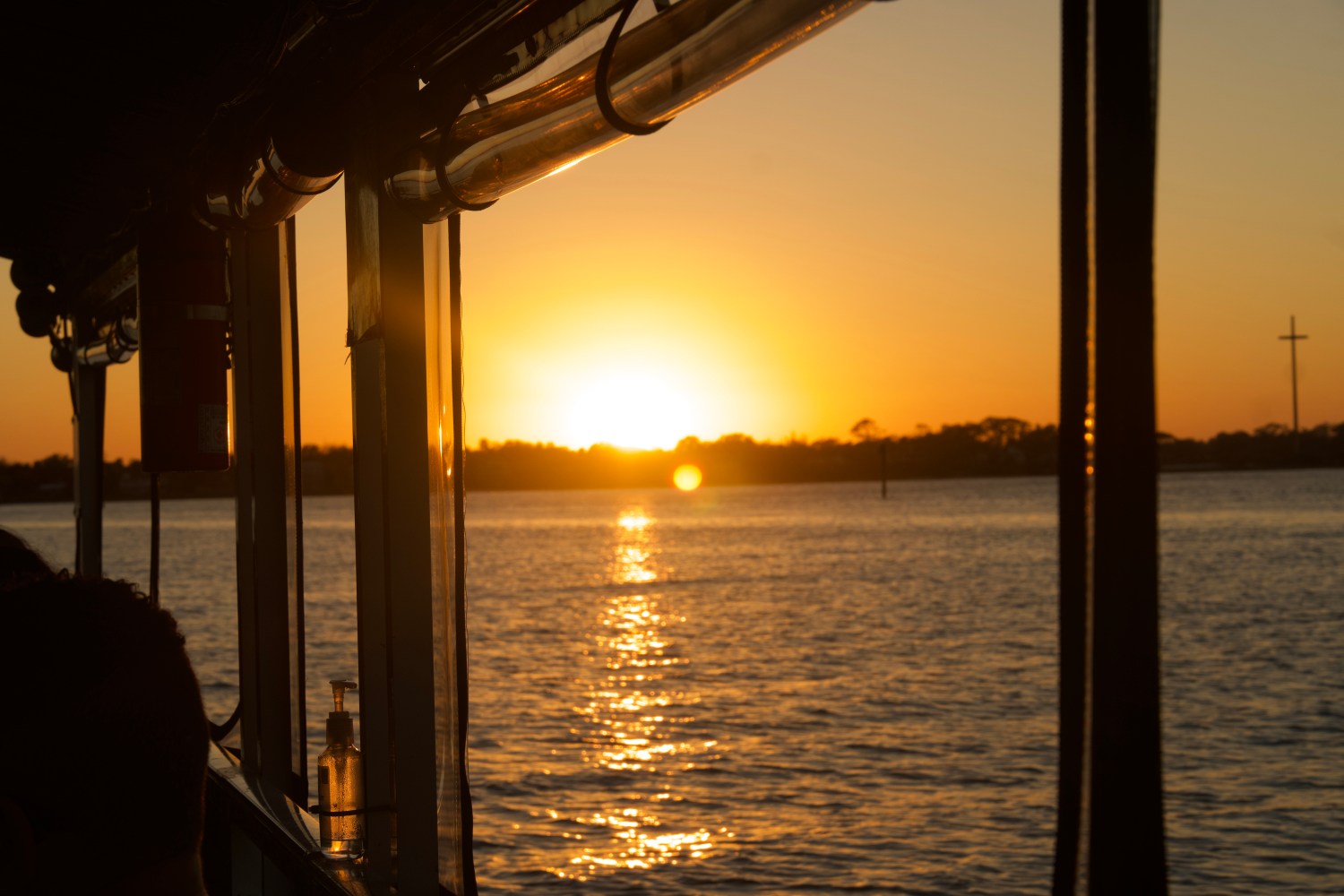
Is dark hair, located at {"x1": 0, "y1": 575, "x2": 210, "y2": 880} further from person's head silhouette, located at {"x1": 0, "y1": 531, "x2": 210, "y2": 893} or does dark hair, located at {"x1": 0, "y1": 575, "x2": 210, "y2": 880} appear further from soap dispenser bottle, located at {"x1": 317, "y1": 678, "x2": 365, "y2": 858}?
soap dispenser bottle, located at {"x1": 317, "y1": 678, "x2": 365, "y2": 858}

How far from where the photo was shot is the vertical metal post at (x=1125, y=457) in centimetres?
90

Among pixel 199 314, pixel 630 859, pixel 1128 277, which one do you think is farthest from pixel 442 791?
pixel 630 859

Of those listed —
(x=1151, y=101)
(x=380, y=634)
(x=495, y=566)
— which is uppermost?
(x=1151, y=101)

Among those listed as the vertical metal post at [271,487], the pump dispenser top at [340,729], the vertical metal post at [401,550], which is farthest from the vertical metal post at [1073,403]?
the vertical metal post at [271,487]

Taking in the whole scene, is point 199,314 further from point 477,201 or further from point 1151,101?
point 1151,101

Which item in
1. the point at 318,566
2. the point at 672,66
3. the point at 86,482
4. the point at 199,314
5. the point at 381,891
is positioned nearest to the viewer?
the point at 672,66

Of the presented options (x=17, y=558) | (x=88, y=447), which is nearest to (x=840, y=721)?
(x=88, y=447)

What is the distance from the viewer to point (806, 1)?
4.87ft

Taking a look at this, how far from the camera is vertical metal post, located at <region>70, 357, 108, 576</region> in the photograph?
6.07 metres

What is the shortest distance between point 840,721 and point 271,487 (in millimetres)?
13525

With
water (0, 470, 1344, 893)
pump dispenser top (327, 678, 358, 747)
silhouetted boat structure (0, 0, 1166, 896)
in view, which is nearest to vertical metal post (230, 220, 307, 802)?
silhouetted boat structure (0, 0, 1166, 896)

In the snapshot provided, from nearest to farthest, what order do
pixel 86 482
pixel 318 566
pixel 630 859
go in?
1. pixel 86 482
2. pixel 630 859
3. pixel 318 566

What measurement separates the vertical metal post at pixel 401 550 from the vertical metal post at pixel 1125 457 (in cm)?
205

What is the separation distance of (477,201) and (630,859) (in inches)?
354
